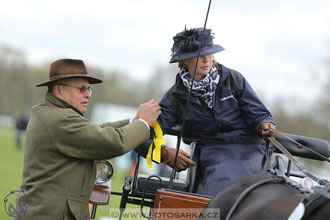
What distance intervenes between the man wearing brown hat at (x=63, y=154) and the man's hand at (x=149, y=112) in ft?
0.78

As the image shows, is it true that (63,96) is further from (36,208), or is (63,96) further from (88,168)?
(36,208)

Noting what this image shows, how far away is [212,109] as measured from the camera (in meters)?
4.26

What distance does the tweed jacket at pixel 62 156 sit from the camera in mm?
3459

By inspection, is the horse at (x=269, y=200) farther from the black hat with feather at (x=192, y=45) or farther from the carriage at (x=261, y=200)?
the black hat with feather at (x=192, y=45)

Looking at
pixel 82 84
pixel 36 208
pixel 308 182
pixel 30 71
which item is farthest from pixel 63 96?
pixel 30 71

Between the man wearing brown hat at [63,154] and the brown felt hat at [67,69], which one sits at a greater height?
the brown felt hat at [67,69]

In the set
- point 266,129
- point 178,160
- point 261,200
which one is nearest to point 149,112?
point 178,160

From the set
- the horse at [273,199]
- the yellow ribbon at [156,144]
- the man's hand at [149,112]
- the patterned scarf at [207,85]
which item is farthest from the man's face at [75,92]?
the horse at [273,199]

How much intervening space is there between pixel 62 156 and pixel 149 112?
793 mm

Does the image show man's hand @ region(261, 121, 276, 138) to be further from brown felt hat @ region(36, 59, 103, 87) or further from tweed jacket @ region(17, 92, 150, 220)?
brown felt hat @ region(36, 59, 103, 87)

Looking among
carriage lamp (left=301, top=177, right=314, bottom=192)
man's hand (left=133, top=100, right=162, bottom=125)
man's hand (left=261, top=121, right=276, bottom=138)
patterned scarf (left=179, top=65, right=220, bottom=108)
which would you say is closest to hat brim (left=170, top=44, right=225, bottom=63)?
patterned scarf (left=179, top=65, right=220, bottom=108)

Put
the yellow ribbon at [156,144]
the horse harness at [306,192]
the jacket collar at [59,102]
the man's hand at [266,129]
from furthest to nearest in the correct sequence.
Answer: the yellow ribbon at [156,144] < the man's hand at [266,129] < the jacket collar at [59,102] < the horse harness at [306,192]

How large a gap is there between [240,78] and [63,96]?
4.90 feet

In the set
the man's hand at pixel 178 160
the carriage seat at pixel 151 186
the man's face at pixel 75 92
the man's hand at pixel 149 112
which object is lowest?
the carriage seat at pixel 151 186
